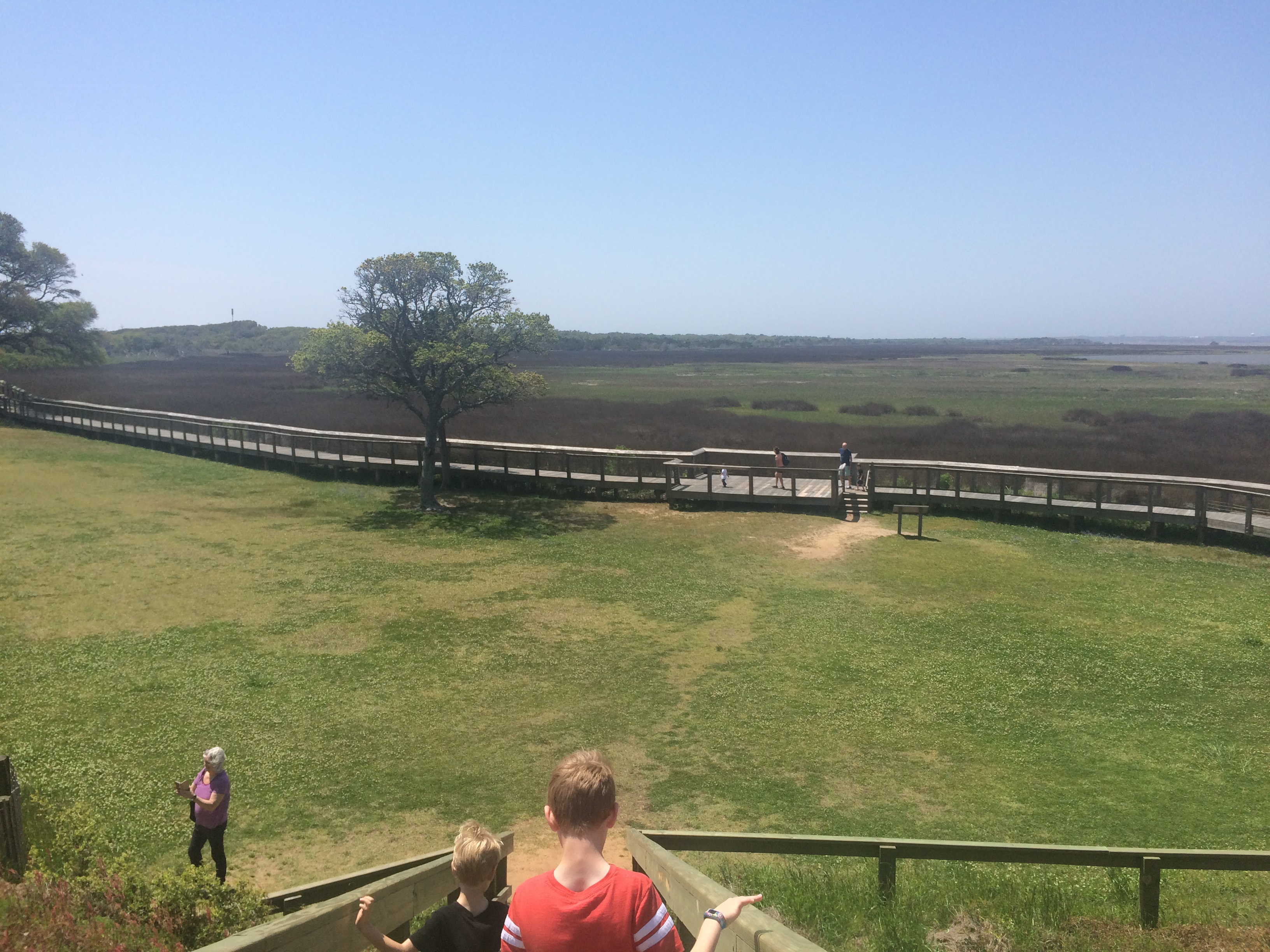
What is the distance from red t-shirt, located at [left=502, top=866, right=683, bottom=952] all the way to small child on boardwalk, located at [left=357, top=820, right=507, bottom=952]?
611mm

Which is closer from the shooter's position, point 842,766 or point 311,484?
point 842,766

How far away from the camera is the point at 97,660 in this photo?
12.3 m

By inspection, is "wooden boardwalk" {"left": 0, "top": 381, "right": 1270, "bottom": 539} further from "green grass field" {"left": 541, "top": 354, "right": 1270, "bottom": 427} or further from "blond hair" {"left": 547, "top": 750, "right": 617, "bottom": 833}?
"blond hair" {"left": 547, "top": 750, "right": 617, "bottom": 833}

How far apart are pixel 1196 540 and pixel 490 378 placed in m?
17.0

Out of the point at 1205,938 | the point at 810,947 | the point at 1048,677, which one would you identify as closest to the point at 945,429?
the point at 1048,677

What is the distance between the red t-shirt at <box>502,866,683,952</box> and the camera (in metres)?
2.69

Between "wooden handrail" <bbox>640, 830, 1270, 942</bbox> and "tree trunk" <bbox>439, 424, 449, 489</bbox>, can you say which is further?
Answer: "tree trunk" <bbox>439, 424, 449, 489</bbox>

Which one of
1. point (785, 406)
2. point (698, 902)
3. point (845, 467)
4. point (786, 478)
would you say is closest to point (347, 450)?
point (786, 478)

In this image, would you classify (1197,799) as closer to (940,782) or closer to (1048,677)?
(940,782)

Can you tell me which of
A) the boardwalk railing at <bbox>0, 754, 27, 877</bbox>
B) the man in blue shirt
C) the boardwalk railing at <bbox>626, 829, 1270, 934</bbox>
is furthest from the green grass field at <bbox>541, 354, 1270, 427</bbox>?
the boardwalk railing at <bbox>626, 829, 1270, 934</bbox>

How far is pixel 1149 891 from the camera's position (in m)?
5.62

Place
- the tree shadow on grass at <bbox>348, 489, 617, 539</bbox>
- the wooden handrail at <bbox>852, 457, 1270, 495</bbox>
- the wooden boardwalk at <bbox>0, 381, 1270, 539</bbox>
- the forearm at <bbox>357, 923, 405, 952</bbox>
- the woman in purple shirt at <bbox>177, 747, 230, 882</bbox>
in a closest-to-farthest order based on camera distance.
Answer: the forearm at <bbox>357, 923, 405, 952</bbox> < the woman in purple shirt at <bbox>177, 747, 230, 882</bbox> < the wooden handrail at <bbox>852, 457, 1270, 495</bbox> < the wooden boardwalk at <bbox>0, 381, 1270, 539</bbox> < the tree shadow on grass at <bbox>348, 489, 617, 539</bbox>

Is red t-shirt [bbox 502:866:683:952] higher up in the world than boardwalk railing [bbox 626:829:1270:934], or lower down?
higher up

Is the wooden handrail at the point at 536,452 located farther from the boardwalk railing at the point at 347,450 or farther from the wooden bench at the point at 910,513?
Answer: the wooden bench at the point at 910,513
